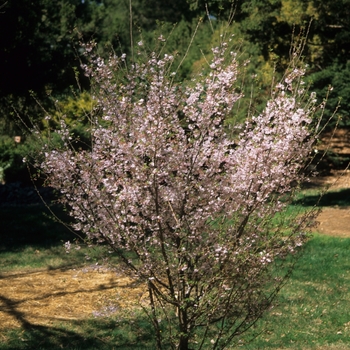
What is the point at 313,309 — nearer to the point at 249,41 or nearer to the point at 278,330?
the point at 278,330

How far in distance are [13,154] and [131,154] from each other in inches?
640

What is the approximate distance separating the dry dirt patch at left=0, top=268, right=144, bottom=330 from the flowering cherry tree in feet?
9.55

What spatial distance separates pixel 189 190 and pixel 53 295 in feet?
17.6

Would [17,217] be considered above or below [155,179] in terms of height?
Answer: below

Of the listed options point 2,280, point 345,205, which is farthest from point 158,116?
point 345,205

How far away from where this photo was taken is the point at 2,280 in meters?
9.77

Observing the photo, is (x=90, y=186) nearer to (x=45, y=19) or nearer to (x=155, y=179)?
(x=155, y=179)

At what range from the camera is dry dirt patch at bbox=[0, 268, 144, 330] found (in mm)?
7804

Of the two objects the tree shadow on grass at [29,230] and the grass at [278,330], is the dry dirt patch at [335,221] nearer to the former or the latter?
the grass at [278,330]

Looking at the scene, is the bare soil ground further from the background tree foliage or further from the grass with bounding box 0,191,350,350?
the background tree foliage

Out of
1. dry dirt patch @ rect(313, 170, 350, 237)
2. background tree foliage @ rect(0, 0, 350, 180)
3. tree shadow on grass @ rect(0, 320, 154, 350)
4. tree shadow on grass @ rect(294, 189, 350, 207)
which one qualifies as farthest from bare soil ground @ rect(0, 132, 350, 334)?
tree shadow on grass @ rect(294, 189, 350, 207)

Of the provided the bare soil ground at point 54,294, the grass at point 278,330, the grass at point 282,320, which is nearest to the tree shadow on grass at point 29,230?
the grass at point 282,320

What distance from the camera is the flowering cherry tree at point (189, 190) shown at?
405cm

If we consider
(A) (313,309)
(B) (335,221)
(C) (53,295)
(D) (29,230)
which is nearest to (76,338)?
(C) (53,295)
